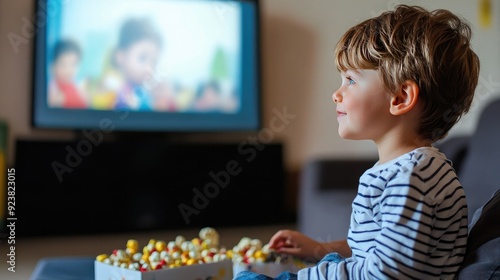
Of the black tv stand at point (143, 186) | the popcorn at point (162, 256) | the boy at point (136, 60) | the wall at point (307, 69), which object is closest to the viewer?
the popcorn at point (162, 256)

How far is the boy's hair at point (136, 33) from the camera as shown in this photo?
3494 millimetres

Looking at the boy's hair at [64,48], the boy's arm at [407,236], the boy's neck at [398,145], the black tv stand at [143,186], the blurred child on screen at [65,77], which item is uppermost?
the boy's hair at [64,48]

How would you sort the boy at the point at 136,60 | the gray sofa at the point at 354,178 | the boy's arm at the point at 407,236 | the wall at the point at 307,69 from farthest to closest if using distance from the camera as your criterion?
the wall at the point at 307,69 → the boy at the point at 136,60 → the gray sofa at the point at 354,178 → the boy's arm at the point at 407,236

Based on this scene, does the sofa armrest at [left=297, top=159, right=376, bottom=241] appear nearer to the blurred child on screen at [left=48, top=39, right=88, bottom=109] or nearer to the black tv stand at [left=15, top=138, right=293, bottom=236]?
the black tv stand at [left=15, top=138, right=293, bottom=236]

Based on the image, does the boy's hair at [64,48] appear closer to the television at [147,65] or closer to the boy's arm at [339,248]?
the television at [147,65]

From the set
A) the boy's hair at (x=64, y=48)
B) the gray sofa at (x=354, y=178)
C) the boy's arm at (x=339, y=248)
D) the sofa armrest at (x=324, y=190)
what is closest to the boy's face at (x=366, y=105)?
the boy's arm at (x=339, y=248)

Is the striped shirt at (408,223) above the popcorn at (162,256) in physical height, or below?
above

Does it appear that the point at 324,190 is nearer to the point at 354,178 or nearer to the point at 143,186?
the point at 354,178

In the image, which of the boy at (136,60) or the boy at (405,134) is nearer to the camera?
the boy at (405,134)

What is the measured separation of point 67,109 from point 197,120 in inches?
27.3

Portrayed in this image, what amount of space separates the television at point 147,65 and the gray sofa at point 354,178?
32.4 inches

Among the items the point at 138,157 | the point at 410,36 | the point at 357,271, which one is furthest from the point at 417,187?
the point at 138,157
